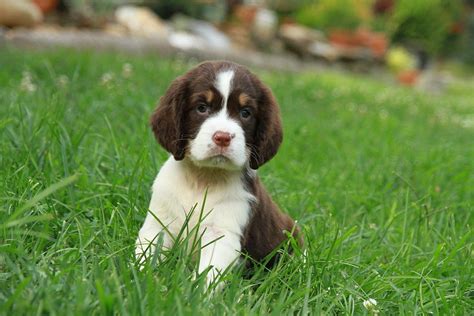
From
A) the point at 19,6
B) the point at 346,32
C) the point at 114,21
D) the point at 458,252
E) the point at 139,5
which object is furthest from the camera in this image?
the point at 346,32

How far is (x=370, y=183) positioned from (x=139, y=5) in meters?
15.8

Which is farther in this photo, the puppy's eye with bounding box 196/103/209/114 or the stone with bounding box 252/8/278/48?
the stone with bounding box 252/8/278/48

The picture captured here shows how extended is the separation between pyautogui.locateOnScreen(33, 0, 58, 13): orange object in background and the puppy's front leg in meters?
12.6

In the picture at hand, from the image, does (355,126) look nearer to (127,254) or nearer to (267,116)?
(267,116)

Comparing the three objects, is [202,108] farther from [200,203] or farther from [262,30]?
[262,30]

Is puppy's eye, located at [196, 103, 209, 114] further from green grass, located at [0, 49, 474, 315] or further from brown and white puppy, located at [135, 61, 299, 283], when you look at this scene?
green grass, located at [0, 49, 474, 315]

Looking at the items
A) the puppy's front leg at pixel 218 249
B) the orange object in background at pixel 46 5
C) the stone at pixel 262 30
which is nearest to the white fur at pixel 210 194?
the puppy's front leg at pixel 218 249

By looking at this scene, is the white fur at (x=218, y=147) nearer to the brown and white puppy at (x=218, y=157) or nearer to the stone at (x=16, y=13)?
the brown and white puppy at (x=218, y=157)

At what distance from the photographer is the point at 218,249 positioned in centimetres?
304

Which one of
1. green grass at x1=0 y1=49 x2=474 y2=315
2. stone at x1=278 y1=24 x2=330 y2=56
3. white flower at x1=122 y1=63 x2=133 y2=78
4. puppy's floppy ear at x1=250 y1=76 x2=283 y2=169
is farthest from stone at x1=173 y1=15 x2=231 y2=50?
puppy's floppy ear at x1=250 y1=76 x2=283 y2=169

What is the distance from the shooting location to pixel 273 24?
2145 cm

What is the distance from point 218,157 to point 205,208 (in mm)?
303

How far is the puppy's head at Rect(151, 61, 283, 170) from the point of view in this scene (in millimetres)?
3066

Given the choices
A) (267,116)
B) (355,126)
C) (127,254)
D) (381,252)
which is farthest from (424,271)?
(355,126)
